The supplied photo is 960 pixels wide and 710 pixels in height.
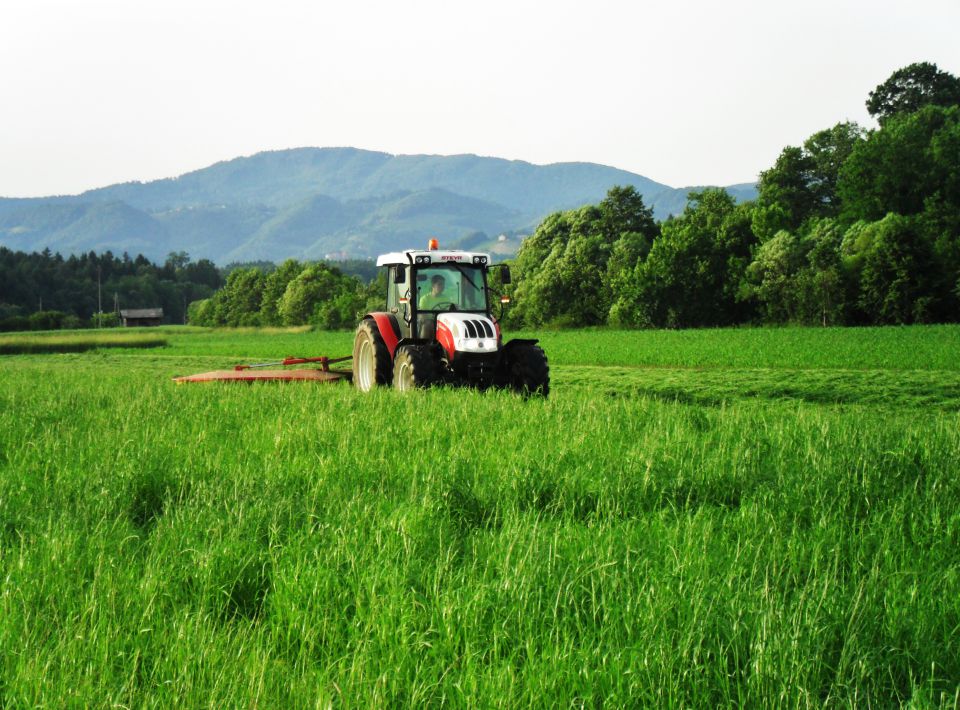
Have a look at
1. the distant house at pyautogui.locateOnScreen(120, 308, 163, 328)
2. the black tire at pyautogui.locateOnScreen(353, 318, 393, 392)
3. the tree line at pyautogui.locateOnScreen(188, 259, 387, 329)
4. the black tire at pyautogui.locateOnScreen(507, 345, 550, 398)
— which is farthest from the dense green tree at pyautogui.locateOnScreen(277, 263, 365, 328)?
the black tire at pyautogui.locateOnScreen(507, 345, 550, 398)

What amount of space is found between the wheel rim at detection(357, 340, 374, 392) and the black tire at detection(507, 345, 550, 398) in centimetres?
292

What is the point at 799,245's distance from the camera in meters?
48.3

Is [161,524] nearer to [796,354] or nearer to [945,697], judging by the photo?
[945,697]

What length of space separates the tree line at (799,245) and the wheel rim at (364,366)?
34.4 m

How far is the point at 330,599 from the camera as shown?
3.84m

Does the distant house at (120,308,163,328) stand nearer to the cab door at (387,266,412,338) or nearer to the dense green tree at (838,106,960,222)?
the dense green tree at (838,106,960,222)

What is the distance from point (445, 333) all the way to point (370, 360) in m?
2.12

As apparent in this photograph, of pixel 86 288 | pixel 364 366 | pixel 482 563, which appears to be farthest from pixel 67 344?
pixel 86 288

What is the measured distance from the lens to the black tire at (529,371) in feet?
42.5

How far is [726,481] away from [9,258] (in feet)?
454

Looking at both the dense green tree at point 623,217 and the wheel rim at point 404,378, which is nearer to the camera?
the wheel rim at point 404,378

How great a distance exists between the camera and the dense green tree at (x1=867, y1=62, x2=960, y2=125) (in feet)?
213

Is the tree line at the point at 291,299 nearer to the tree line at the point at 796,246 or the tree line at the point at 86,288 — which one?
the tree line at the point at 796,246

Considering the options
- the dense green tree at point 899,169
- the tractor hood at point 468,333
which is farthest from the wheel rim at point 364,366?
the dense green tree at point 899,169
